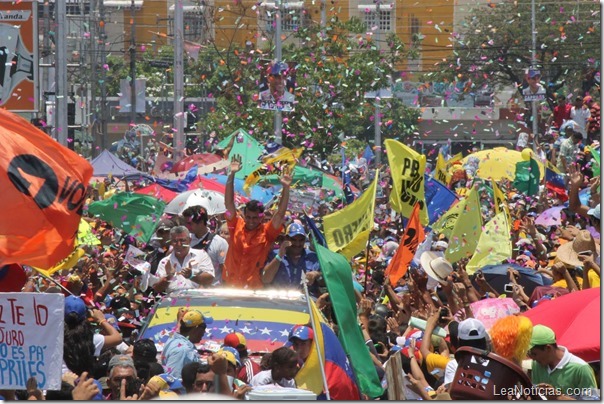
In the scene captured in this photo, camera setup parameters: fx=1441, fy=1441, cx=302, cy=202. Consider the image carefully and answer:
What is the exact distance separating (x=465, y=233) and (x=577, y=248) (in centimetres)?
346

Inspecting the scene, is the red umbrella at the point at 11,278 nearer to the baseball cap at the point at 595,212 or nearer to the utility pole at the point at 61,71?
the baseball cap at the point at 595,212

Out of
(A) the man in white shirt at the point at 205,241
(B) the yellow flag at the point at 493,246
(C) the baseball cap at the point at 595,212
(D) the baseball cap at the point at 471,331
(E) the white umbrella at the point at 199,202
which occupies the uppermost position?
(D) the baseball cap at the point at 471,331

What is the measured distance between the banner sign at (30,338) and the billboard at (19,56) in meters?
18.2

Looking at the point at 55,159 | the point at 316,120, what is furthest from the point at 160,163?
the point at 55,159

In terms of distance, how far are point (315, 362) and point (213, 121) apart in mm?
49825

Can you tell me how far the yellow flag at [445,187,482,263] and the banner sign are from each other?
6.74 metres

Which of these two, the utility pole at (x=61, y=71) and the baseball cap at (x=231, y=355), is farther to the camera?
the utility pole at (x=61, y=71)

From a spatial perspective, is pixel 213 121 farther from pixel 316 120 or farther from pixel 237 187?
pixel 237 187

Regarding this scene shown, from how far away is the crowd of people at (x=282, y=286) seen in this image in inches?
285

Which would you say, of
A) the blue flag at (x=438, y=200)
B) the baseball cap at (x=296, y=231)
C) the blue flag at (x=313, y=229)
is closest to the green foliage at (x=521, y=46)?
the blue flag at (x=438, y=200)

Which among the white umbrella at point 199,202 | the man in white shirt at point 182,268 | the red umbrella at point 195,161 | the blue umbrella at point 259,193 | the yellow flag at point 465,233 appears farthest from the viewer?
the red umbrella at point 195,161

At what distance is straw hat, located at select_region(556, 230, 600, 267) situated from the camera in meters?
10.2

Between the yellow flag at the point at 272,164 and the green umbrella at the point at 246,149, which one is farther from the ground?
the yellow flag at the point at 272,164

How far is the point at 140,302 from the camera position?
1152cm
